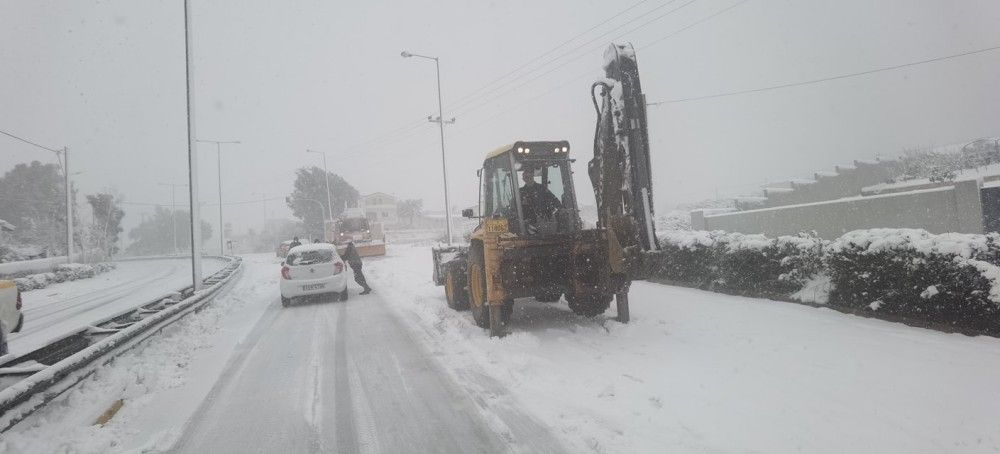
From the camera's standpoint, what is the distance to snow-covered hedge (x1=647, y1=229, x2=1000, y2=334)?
5.84 metres

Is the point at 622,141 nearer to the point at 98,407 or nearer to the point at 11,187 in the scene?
the point at 98,407

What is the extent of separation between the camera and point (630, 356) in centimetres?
591

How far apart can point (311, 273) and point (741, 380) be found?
968 cm

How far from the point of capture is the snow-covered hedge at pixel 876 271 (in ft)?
19.2

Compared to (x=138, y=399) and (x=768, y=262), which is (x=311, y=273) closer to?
(x=138, y=399)

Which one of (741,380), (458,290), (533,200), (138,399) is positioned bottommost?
(741,380)

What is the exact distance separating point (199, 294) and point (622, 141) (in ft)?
29.2

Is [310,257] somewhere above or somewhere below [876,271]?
above

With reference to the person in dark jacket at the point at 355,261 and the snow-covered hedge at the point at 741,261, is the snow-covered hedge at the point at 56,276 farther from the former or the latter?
the snow-covered hedge at the point at 741,261

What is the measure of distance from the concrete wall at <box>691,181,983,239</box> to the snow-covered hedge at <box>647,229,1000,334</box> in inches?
198

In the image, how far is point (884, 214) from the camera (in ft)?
47.3

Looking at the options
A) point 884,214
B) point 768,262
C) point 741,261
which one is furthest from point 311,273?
point 884,214

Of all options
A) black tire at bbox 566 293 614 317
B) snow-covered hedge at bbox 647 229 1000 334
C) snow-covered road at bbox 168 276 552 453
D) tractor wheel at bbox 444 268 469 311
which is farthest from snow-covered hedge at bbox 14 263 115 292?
snow-covered hedge at bbox 647 229 1000 334

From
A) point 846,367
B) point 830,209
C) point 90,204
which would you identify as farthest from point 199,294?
point 90,204
